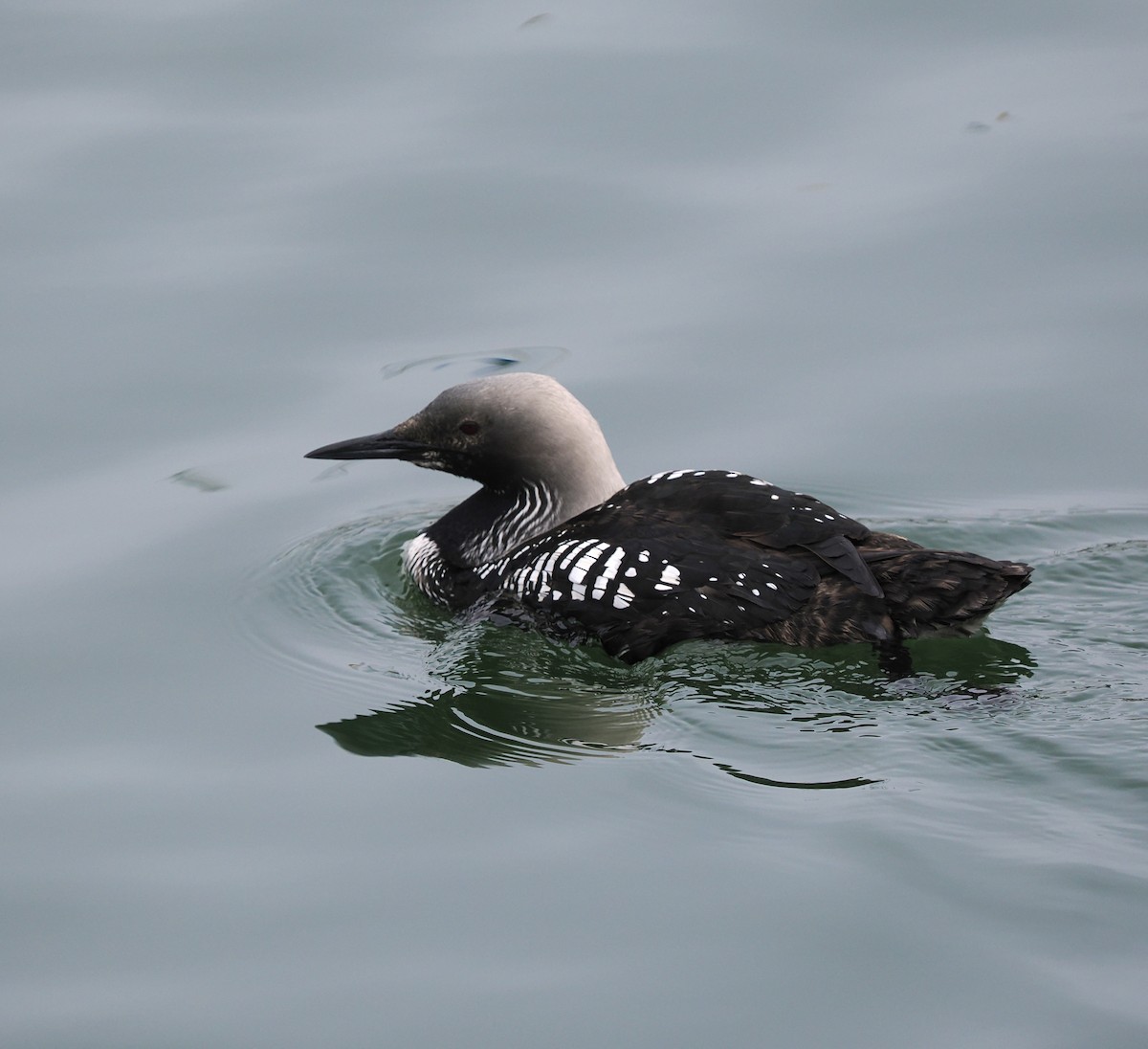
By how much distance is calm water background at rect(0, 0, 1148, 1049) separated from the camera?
13.0 feet

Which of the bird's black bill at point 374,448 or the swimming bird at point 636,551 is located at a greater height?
the bird's black bill at point 374,448

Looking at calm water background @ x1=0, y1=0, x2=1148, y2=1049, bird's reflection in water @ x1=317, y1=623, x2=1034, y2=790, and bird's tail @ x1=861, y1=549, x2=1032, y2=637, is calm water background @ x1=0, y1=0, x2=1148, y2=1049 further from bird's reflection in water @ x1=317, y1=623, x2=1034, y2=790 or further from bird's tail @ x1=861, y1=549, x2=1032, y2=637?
bird's tail @ x1=861, y1=549, x2=1032, y2=637

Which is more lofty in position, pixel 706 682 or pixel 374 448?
pixel 374 448

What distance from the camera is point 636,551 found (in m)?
5.39

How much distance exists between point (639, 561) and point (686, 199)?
9.63ft

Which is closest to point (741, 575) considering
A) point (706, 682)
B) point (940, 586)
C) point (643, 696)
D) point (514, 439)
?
point (706, 682)

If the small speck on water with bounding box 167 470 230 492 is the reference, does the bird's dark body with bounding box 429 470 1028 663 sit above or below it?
below

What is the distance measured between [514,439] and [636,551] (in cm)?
76

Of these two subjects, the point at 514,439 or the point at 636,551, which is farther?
the point at 514,439

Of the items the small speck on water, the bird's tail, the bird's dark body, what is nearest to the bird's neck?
the bird's dark body

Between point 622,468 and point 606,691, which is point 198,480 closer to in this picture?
point 622,468

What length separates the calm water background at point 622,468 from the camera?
13.0 ft

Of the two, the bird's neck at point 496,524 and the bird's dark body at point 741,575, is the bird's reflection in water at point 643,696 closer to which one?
the bird's dark body at point 741,575

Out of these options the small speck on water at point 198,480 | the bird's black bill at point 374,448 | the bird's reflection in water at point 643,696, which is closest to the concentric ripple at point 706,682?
the bird's reflection in water at point 643,696
